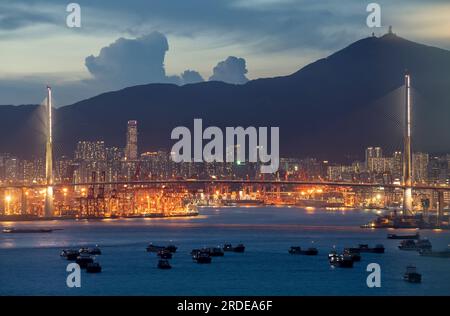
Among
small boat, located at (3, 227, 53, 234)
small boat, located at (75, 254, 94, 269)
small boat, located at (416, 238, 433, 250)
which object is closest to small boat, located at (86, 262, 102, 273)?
small boat, located at (75, 254, 94, 269)

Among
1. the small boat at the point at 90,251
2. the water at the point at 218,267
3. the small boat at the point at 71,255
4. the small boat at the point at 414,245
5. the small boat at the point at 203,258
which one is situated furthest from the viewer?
the small boat at the point at 414,245

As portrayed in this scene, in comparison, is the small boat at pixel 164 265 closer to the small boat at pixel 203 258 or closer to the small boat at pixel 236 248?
the small boat at pixel 203 258

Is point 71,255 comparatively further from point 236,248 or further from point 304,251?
point 304,251

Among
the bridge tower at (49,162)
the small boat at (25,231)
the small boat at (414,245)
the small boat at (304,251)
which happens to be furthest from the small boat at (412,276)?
the bridge tower at (49,162)

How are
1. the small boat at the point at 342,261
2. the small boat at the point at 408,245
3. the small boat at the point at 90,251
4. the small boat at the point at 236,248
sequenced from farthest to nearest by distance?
1. the small boat at the point at 408,245
2. the small boat at the point at 236,248
3. the small boat at the point at 90,251
4. the small boat at the point at 342,261

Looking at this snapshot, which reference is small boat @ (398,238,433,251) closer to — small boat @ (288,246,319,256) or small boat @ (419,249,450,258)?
small boat @ (419,249,450,258)

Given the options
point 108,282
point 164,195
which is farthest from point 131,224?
point 108,282

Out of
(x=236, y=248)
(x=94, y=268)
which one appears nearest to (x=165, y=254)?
(x=236, y=248)
